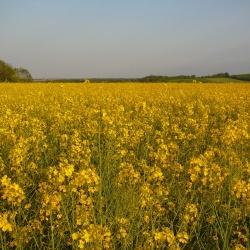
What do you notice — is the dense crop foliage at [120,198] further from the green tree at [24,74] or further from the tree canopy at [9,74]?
the green tree at [24,74]

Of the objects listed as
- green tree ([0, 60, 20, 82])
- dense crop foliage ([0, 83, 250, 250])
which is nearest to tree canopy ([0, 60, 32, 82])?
green tree ([0, 60, 20, 82])

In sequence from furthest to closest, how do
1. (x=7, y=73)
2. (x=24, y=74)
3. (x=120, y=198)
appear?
1. (x=24, y=74)
2. (x=7, y=73)
3. (x=120, y=198)

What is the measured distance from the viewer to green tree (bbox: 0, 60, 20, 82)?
125 feet

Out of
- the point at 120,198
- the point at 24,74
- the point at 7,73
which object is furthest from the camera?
the point at 24,74

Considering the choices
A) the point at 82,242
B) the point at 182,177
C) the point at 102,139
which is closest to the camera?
the point at 82,242

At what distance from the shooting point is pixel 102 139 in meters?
4.81

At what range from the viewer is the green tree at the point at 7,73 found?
125 feet

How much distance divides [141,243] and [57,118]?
11.4 ft

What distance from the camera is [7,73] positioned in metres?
38.6

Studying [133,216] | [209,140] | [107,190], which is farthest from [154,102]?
[133,216]

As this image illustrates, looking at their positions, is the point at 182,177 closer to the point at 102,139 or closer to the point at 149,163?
the point at 149,163

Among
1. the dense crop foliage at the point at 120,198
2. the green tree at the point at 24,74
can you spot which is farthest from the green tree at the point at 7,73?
the dense crop foliage at the point at 120,198

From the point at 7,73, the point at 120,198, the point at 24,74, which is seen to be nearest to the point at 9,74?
the point at 7,73

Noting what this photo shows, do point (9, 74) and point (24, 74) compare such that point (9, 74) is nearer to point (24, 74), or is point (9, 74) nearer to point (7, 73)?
point (7, 73)
